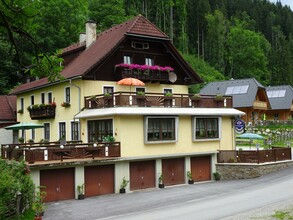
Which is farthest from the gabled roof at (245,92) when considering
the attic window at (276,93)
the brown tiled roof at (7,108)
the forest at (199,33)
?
the brown tiled roof at (7,108)

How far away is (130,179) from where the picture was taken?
88.3ft

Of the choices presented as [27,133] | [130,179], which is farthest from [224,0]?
[130,179]

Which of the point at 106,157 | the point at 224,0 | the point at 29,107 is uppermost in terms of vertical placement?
the point at 224,0

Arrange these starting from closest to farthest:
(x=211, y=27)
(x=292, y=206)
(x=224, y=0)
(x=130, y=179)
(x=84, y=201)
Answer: (x=292, y=206) → (x=84, y=201) → (x=130, y=179) → (x=211, y=27) → (x=224, y=0)

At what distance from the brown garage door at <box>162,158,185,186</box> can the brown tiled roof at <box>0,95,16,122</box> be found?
66.1 feet

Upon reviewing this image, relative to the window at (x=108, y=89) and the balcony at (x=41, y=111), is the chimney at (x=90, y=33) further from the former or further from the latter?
the window at (x=108, y=89)

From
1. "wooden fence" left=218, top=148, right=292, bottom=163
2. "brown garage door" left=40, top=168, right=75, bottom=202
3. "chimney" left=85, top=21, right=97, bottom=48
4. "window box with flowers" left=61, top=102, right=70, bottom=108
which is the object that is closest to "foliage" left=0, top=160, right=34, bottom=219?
"brown garage door" left=40, top=168, right=75, bottom=202

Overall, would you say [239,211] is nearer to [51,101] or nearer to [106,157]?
[106,157]

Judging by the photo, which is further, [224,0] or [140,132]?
[224,0]

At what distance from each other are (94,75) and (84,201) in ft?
31.3

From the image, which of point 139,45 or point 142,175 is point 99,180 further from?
point 139,45

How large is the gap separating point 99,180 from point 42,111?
10931 mm

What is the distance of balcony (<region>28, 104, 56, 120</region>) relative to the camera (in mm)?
33125

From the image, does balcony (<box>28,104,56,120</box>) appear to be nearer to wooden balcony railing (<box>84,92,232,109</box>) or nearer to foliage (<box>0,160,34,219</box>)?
wooden balcony railing (<box>84,92,232,109</box>)
